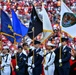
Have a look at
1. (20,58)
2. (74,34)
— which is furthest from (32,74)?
(74,34)

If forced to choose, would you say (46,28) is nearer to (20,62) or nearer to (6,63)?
(20,62)

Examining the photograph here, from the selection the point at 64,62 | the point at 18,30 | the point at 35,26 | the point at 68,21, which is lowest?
the point at 64,62

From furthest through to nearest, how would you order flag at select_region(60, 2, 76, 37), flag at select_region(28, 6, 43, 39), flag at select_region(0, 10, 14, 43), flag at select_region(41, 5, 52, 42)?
flag at select_region(28, 6, 43, 39)
flag at select_region(41, 5, 52, 42)
flag at select_region(0, 10, 14, 43)
flag at select_region(60, 2, 76, 37)

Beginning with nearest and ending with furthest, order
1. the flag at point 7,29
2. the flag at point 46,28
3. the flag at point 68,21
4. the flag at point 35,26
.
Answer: the flag at point 68,21 → the flag at point 7,29 → the flag at point 46,28 → the flag at point 35,26

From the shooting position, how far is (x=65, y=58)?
10.9 meters

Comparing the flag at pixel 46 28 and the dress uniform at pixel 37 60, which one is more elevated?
the flag at pixel 46 28

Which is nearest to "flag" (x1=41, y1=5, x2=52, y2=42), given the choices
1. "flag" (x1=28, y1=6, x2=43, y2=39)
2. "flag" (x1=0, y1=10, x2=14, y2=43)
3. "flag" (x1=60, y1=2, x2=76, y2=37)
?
"flag" (x1=28, y1=6, x2=43, y2=39)

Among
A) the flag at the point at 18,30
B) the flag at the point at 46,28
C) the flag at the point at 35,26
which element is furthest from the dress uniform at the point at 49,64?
the flag at the point at 18,30

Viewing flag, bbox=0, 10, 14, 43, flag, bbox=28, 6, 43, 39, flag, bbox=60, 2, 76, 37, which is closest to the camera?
flag, bbox=60, 2, 76, 37

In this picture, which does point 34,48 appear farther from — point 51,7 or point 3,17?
point 51,7

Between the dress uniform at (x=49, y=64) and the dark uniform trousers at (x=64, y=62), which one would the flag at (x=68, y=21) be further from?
the dress uniform at (x=49, y=64)

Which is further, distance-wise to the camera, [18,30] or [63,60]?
[18,30]

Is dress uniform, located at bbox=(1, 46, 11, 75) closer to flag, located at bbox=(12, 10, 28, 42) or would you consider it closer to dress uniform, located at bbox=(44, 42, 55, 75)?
flag, located at bbox=(12, 10, 28, 42)

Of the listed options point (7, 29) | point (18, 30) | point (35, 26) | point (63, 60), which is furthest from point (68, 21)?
point (7, 29)
